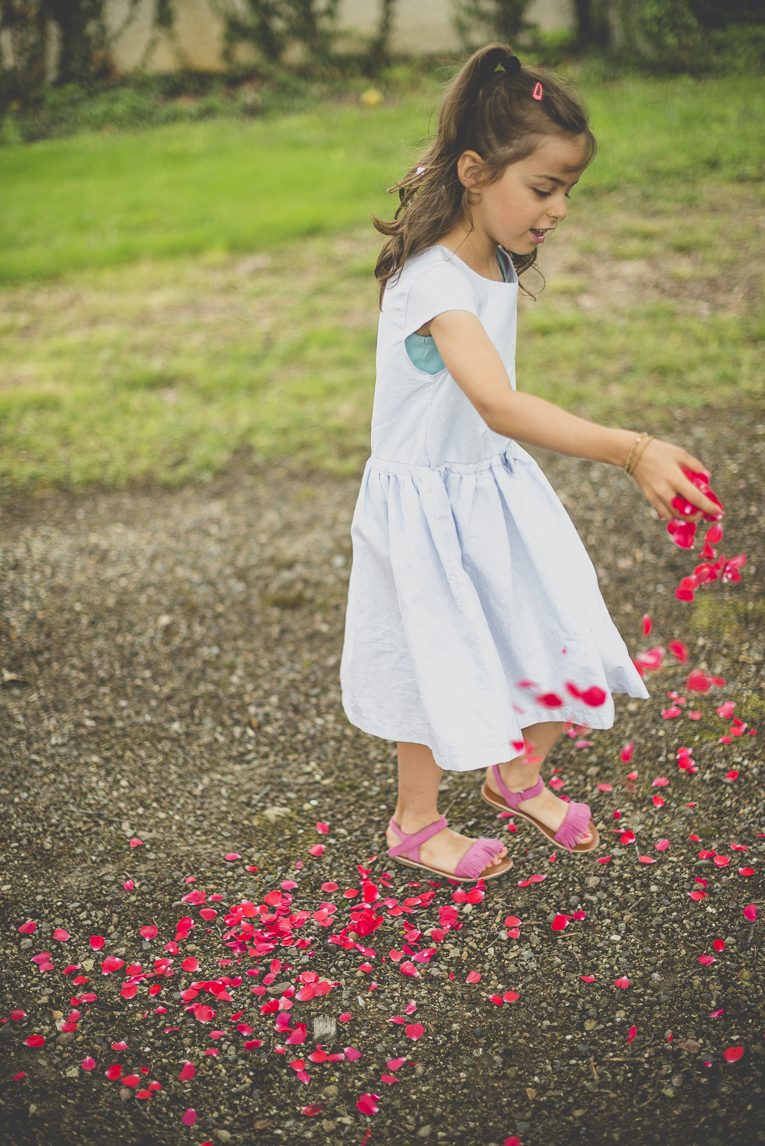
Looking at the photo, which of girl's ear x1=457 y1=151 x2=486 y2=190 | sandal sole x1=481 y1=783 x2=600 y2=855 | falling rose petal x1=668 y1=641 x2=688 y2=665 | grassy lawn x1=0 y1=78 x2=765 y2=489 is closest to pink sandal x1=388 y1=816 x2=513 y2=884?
sandal sole x1=481 y1=783 x2=600 y2=855

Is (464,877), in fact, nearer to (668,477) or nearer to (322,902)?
(322,902)

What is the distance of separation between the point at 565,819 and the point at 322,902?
717 mm

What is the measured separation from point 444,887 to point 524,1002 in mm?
399

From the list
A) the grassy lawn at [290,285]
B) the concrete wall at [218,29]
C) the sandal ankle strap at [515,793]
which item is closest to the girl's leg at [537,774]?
the sandal ankle strap at [515,793]

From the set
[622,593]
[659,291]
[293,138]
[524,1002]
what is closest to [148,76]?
[293,138]

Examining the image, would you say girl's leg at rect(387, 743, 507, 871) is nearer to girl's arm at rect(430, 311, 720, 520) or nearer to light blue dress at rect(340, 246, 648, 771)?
light blue dress at rect(340, 246, 648, 771)

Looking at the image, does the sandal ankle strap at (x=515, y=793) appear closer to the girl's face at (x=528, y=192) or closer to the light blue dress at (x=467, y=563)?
the light blue dress at (x=467, y=563)

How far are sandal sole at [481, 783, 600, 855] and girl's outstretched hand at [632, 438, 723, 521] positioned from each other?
1173 millimetres

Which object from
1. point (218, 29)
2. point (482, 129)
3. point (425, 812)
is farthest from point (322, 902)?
point (218, 29)

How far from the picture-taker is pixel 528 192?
1.79 m

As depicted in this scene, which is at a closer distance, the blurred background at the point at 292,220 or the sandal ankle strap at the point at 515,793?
the sandal ankle strap at the point at 515,793

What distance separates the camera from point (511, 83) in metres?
1.80

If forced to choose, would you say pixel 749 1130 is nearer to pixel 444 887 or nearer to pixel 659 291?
pixel 444 887

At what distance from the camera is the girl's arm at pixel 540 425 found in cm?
155
